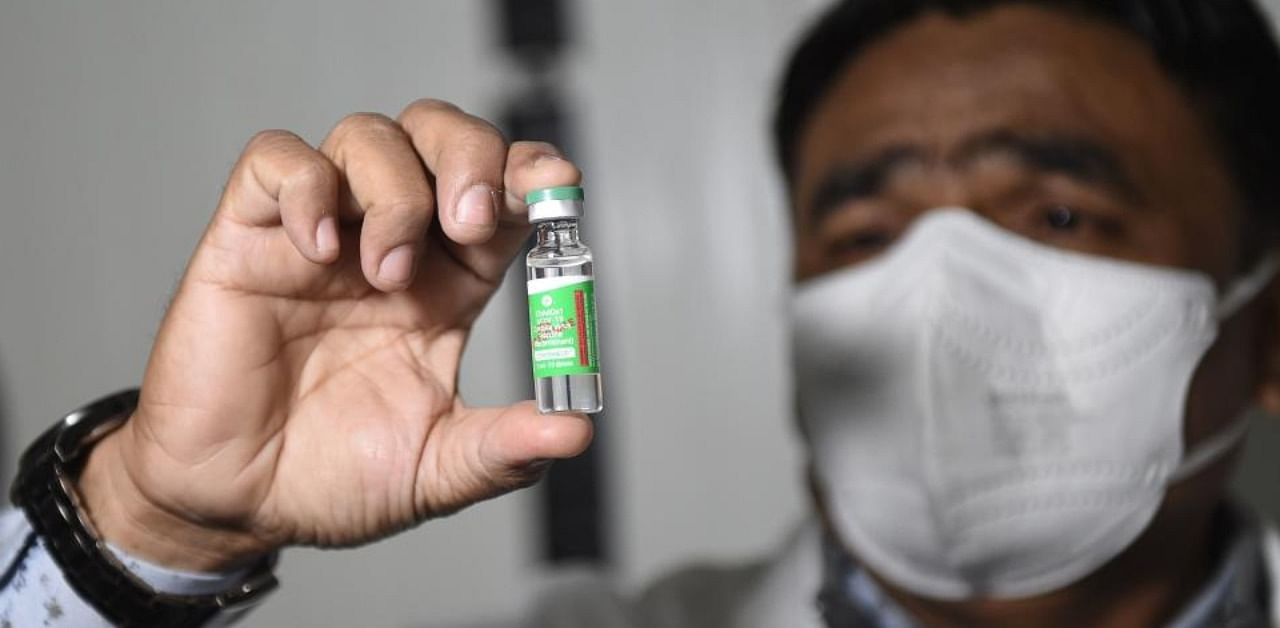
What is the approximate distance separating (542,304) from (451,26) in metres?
1.75

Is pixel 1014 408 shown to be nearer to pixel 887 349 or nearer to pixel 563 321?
pixel 887 349

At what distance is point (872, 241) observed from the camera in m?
1.58

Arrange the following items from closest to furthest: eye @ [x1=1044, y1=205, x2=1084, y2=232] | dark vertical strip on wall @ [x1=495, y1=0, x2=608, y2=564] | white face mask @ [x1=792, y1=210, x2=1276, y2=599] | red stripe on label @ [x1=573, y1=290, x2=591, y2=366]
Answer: red stripe on label @ [x1=573, y1=290, x2=591, y2=366] < white face mask @ [x1=792, y1=210, x2=1276, y2=599] < eye @ [x1=1044, y1=205, x2=1084, y2=232] < dark vertical strip on wall @ [x1=495, y1=0, x2=608, y2=564]

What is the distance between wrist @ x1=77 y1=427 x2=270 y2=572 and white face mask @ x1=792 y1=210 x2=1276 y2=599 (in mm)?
737

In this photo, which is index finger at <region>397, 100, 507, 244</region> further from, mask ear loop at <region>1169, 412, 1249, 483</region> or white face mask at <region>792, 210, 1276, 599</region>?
mask ear loop at <region>1169, 412, 1249, 483</region>

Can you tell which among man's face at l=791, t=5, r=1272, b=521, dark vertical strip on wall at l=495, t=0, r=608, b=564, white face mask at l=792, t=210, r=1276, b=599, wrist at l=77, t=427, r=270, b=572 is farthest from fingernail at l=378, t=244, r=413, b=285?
→ dark vertical strip on wall at l=495, t=0, r=608, b=564

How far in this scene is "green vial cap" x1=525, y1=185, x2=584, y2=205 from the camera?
2.70 ft

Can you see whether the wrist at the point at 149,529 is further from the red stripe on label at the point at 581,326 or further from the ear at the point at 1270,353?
the ear at the point at 1270,353

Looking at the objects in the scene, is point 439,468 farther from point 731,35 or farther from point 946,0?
point 731,35

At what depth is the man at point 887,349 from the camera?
932 mm

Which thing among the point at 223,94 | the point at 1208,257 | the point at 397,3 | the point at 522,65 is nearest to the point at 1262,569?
the point at 1208,257

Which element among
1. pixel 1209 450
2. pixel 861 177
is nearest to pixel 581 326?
pixel 861 177

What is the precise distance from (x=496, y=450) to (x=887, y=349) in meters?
0.70

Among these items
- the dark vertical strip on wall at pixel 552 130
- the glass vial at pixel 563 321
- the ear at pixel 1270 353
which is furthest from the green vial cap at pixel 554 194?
A: the dark vertical strip on wall at pixel 552 130
